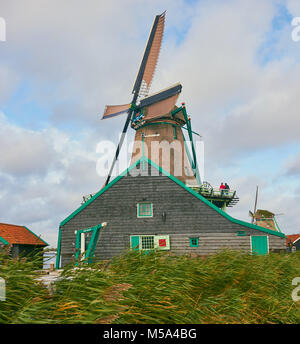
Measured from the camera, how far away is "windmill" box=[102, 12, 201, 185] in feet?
88.6

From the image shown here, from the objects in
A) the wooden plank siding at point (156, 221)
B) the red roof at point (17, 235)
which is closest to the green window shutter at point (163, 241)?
the wooden plank siding at point (156, 221)

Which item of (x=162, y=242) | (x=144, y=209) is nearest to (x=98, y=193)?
(x=144, y=209)

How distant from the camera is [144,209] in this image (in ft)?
56.4

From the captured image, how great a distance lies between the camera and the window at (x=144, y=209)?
1708cm

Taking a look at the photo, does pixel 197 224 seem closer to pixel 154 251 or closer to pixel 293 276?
pixel 293 276

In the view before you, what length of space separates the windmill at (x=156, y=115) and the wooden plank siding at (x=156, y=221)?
27.9ft

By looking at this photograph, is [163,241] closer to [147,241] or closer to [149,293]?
[147,241]

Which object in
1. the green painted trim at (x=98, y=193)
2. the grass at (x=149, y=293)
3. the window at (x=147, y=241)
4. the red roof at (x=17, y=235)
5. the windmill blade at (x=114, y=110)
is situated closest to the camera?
the grass at (x=149, y=293)

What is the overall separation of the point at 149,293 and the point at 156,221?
11.5 m

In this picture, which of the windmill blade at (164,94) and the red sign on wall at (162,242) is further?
the windmill blade at (164,94)

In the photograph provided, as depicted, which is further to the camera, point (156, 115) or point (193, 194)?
point (156, 115)

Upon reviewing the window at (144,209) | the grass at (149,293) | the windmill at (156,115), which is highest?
the windmill at (156,115)

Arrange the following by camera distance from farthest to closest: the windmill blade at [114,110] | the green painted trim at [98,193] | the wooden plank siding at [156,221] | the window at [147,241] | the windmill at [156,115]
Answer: the windmill blade at [114,110] < the windmill at [156,115] < the green painted trim at [98,193] < the window at [147,241] < the wooden plank siding at [156,221]

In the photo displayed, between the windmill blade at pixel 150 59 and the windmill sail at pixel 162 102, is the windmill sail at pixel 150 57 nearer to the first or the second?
the windmill blade at pixel 150 59
